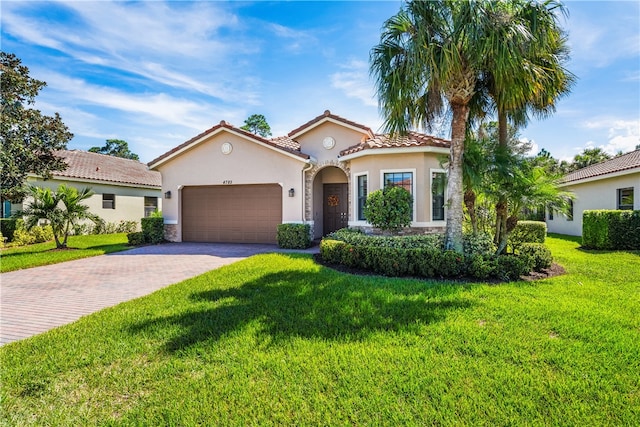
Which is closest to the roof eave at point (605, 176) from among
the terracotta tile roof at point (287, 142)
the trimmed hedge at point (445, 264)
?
the trimmed hedge at point (445, 264)

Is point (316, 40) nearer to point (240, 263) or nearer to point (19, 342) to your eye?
point (240, 263)

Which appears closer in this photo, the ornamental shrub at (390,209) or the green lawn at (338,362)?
the green lawn at (338,362)

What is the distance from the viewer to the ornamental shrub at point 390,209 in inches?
472

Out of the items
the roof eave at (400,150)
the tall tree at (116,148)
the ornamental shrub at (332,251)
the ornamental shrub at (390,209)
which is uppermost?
the tall tree at (116,148)

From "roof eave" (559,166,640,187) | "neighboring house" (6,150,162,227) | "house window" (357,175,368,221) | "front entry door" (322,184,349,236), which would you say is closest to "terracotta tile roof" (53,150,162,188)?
"neighboring house" (6,150,162,227)

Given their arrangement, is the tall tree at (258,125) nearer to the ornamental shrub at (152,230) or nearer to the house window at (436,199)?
the ornamental shrub at (152,230)

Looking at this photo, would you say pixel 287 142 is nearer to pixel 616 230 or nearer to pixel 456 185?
pixel 456 185

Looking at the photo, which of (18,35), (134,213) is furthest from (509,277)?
A: (134,213)

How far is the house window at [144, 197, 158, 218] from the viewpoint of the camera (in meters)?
24.5

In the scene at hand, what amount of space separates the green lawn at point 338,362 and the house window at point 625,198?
41.5 ft

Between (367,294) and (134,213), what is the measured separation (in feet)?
71.1

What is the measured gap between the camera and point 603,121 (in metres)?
18.0

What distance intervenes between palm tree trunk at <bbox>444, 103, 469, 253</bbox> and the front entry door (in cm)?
789

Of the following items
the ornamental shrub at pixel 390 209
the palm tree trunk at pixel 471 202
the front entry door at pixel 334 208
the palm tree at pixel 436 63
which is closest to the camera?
the palm tree at pixel 436 63
